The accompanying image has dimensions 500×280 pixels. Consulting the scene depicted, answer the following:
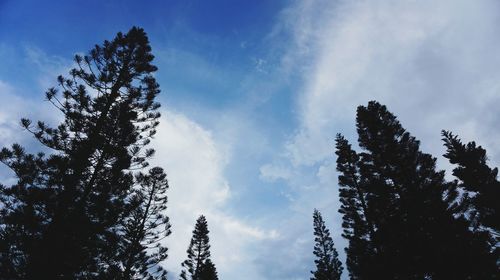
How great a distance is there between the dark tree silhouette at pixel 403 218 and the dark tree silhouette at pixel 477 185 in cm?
102

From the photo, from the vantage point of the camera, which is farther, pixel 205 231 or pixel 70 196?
pixel 205 231

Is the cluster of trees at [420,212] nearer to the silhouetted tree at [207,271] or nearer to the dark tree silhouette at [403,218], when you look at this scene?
the dark tree silhouette at [403,218]

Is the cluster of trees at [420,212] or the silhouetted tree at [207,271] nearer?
the cluster of trees at [420,212]

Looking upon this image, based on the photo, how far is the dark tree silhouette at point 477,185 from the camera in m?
14.5

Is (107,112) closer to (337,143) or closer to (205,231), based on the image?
(337,143)

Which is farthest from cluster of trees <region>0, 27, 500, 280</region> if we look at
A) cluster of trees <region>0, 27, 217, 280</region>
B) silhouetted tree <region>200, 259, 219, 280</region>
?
silhouetted tree <region>200, 259, 219, 280</region>

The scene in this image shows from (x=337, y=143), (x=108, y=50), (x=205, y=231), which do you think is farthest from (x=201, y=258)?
(x=108, y=50)

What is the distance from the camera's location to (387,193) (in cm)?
1673

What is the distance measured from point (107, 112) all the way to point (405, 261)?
18.1 metres

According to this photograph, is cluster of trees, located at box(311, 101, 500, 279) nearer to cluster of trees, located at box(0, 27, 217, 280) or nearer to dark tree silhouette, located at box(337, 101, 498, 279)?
dark tree silhouette, located at box(337, 101, 498, 279)

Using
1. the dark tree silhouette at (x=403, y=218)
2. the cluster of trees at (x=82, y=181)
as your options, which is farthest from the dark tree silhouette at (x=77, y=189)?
the dark tree silhouette at (x=403, y=218)

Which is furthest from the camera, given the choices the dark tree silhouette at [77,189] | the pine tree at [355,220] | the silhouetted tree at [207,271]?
the silhouetted tree at [207,271]

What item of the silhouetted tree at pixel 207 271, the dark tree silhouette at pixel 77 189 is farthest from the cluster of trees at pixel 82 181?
the silhouetted tree at pixel 207 271

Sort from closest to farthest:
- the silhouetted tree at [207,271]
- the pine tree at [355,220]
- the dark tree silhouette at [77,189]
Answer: the dark tree silhouette at [77,189] → the pine tree at [355,220] → the silhouetted tree at [207,271]
